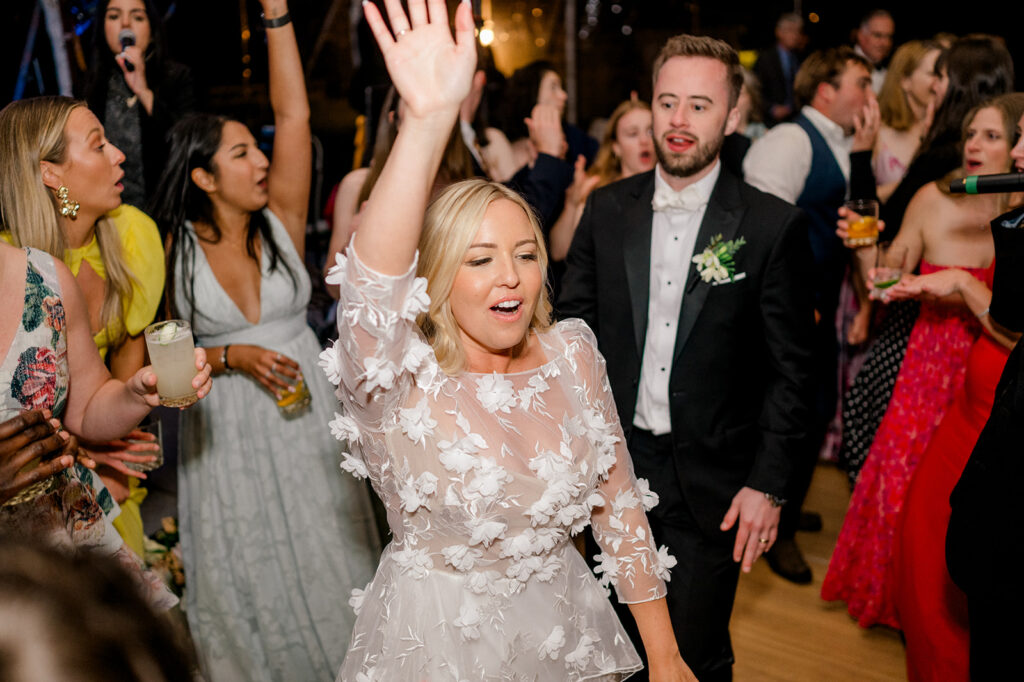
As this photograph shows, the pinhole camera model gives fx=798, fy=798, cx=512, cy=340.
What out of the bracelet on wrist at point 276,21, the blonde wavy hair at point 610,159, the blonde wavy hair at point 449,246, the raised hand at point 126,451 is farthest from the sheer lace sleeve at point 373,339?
the blonde wavy hair at point 610,159

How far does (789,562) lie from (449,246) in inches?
95.9

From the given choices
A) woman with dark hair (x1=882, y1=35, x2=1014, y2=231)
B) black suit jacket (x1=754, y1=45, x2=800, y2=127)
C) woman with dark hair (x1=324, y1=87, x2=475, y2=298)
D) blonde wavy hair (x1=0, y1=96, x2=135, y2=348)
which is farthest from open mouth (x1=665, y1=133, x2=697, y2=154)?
black suit jacket (x1=754, y1=45, x2=800, y2=127)

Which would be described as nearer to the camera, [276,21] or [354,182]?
[276,21]

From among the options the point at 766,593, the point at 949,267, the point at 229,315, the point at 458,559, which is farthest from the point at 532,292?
the point at 766,593

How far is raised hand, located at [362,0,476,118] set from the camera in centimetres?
110

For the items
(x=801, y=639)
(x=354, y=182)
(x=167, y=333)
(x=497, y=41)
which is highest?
(x=497, y=41)

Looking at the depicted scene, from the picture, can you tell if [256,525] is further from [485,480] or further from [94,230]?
[485,480]

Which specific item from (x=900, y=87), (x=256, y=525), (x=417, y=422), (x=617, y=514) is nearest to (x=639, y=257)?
(x=617, y=514)

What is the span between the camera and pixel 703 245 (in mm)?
2107

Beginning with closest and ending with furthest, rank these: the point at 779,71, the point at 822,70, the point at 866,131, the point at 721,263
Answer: the point at 721,263 → the point at 866,131 → the point at 822,70 → the point at 779,71

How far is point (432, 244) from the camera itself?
146 centimetres

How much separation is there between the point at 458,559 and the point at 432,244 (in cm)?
57

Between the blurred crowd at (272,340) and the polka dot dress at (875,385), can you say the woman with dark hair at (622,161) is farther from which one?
the polka dot dress at (875,385)

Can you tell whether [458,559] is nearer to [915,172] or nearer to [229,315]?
[229,315]
